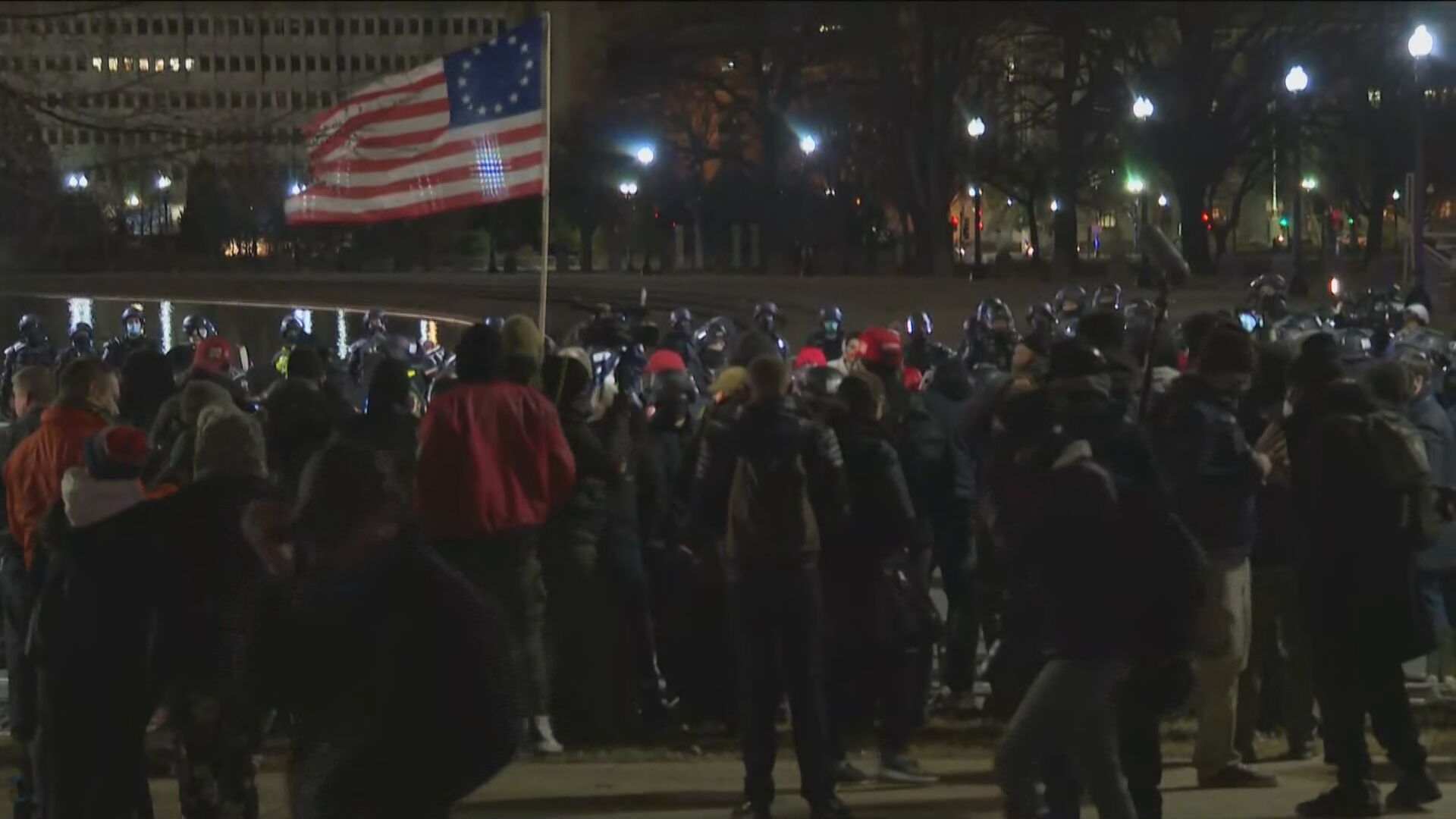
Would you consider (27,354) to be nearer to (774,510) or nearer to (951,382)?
(951,382)

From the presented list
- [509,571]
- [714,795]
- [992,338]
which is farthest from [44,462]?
[992,338]

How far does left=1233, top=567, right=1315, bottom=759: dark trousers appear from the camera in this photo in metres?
8.20

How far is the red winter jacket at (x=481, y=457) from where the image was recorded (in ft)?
26.0

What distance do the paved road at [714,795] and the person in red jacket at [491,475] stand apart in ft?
1.29

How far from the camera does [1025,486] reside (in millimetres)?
5934

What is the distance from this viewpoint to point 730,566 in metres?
7.20

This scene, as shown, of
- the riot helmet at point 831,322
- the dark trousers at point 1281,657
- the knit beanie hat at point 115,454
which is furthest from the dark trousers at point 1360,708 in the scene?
the riot helmet at point 831,322

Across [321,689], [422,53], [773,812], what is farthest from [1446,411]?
[422,53]

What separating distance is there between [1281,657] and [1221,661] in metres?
1.12

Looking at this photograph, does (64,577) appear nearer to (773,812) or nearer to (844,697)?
(773,812)

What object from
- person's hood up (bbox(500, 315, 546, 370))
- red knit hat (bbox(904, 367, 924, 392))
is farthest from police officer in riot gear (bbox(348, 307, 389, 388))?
person's hood up (bbox(500, 315, 546, 370))

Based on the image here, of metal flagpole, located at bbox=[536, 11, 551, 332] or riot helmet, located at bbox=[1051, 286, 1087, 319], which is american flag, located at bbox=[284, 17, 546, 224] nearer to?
metal flagpole, located at bbox=[536, 11, 551, 332]

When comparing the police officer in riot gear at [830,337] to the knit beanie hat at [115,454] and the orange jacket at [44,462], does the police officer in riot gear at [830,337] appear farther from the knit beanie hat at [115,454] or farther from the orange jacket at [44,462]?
the knit beanie hat at [115,454]

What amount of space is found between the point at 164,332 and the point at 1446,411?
27.2m
